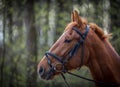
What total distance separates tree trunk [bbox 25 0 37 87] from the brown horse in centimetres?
600

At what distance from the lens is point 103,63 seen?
577 cm

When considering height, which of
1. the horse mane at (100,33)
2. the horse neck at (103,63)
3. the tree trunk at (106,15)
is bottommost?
the horse neck at (103,63)

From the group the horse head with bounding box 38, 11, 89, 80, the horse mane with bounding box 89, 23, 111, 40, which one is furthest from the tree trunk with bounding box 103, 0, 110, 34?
the horse head with bounding box 38, 11, 89, 80

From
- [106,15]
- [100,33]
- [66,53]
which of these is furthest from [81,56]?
[106,15]

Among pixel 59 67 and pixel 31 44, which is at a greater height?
pixel 31 44

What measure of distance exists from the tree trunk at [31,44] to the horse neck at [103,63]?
6075 millimetres

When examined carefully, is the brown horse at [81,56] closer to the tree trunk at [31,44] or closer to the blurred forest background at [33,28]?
the blurred forest background at [33,28]

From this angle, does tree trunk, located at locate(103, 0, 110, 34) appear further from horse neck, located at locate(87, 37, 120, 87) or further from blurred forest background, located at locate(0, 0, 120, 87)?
horse neck, located at locate(87, 37, 120, 87)

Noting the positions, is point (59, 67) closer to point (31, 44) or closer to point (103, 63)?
point (103, 63)

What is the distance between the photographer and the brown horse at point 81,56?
227 inches

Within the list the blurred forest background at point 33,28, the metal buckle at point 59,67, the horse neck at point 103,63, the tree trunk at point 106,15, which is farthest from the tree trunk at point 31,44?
the horse neck at point 103,63

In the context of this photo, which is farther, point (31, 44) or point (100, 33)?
point (31, 44)

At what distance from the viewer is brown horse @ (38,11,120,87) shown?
18.9ft

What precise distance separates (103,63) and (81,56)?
325 millimetres
